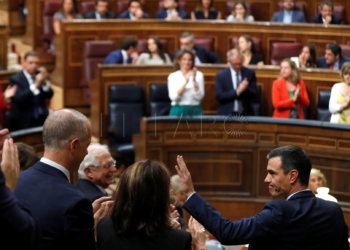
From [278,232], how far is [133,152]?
404 centimetres

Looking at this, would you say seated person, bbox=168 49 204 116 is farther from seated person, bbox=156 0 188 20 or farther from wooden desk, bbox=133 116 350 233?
seated person, bbox=156 0 188 20

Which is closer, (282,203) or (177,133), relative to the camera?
(282,203)

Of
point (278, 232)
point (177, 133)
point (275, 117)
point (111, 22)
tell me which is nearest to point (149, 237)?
point (278, 232)

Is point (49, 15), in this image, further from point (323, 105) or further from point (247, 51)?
point (323, 105)

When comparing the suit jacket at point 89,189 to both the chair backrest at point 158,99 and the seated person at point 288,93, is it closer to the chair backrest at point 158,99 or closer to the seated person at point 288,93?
the seated person at point 288,93

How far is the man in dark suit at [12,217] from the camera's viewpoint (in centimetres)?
188

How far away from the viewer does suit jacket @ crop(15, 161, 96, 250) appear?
2236 mm

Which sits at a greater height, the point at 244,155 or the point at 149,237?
the point at 149,237

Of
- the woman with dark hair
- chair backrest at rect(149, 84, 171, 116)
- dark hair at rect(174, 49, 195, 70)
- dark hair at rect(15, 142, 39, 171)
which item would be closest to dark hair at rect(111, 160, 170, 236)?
the woman with dark hair

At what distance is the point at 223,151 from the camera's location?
5.98 metres

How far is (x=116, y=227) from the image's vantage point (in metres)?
2.32

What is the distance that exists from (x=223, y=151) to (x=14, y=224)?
4173 mm

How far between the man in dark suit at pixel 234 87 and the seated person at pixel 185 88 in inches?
7.2

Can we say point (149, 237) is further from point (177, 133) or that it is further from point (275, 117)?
point (275, 117)
